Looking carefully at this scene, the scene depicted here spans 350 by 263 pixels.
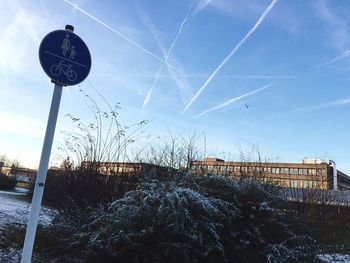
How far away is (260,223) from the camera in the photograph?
790cm

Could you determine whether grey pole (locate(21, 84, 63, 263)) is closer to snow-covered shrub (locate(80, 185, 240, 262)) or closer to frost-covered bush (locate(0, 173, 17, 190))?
snow-covered shrub (locate(80, 185, 240, 262))

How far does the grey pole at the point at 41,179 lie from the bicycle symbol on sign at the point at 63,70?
165mm

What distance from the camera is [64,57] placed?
4762mm

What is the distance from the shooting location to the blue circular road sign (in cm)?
463

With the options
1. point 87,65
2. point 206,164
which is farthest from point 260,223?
point 87,65

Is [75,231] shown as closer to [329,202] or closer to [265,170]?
[265,170]

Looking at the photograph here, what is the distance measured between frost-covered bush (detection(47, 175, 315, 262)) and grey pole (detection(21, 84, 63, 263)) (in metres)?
2.37

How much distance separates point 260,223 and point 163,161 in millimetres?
3860

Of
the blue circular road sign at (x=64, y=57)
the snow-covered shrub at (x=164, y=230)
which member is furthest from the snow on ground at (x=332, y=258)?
the blue circular road sign at (x=64, y=57)

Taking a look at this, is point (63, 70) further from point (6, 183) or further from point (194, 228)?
point (6, 183)

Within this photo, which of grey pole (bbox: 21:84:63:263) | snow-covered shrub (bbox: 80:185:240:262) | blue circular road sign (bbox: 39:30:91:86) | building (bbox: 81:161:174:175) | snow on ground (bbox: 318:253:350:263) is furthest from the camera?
building (bbox: 81:161:174:175)

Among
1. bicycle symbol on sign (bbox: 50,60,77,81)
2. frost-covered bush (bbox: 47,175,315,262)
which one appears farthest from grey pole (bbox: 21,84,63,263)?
frost-covered bush (bbox: 47,175,315,262)

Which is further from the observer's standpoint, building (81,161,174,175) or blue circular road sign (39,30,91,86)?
building (81,161,174,175)

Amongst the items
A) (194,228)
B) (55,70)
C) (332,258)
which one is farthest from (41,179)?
(332,258)
